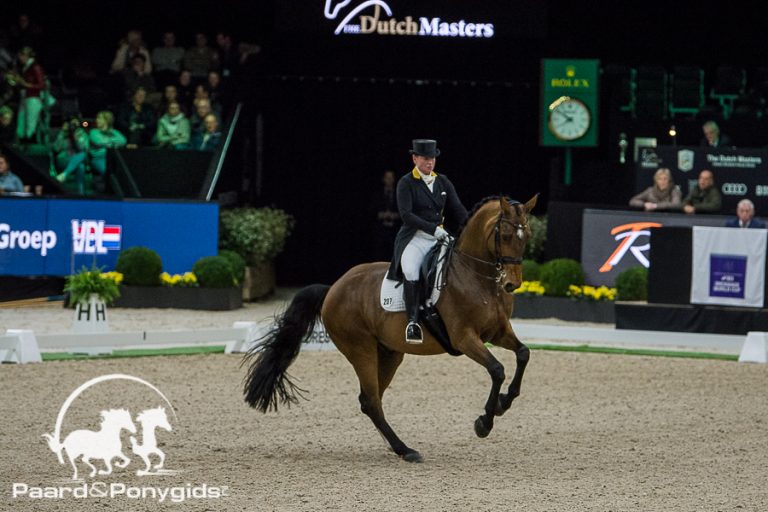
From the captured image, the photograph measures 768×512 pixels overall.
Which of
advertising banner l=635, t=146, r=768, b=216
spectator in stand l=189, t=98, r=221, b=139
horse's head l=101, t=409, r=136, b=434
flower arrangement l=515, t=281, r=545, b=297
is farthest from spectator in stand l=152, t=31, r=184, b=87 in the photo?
horse's head l=101, t=409, r=136, b=434

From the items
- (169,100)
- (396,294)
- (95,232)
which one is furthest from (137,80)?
(396,294)

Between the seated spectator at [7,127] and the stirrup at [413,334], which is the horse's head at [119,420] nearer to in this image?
the stirrup at [413,334]

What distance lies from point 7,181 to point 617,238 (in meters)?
8.39

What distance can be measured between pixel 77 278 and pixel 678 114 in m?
10.7

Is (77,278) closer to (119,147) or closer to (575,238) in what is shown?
(119,147)

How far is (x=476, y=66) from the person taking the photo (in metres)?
20.7

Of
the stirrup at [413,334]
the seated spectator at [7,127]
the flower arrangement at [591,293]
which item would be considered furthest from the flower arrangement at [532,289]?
the stirrup at [413,334]

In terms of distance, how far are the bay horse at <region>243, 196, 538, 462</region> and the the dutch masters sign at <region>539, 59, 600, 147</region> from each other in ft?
32.0

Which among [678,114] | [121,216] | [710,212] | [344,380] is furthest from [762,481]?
[678,114]

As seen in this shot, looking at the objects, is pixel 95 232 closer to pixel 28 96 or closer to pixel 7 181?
pixel 7 181

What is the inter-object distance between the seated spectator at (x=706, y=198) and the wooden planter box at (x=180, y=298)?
6.23m

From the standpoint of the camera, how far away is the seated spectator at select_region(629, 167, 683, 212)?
56.7ft

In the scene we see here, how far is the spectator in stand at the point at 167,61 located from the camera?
21672 millimetres

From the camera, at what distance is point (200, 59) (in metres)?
21.8
